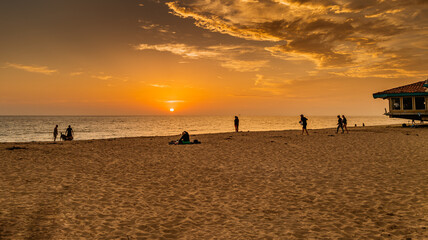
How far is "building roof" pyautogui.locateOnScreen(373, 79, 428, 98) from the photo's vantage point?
1557 inches

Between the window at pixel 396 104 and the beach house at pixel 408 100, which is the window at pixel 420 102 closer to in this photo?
the beach house at pixel 408 100

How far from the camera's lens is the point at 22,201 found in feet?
27.3

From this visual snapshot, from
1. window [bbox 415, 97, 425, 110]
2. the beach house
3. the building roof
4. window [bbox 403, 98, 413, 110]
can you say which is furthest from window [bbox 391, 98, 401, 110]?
window [bbox 415, 97, 425, 110]

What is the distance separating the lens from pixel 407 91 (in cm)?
4119

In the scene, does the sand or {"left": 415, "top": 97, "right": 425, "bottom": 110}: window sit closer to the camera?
the sand

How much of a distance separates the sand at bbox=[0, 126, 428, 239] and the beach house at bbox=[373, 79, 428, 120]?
107 feet

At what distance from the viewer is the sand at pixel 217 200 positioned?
20.4ft

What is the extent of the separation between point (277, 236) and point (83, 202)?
5968 millimetres

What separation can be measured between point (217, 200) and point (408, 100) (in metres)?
45.2

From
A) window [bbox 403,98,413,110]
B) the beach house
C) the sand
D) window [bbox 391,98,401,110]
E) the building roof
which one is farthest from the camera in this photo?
window [bbox 391,98,401,110]

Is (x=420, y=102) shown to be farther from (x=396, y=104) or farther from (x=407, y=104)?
(x=396, y=104)

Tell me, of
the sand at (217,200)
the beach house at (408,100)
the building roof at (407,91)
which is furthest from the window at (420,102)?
the sand at (217,200)

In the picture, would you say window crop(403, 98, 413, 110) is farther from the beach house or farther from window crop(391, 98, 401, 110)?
window crop(391, 98, 401, 110)

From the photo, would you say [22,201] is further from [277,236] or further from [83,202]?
[277,236]
